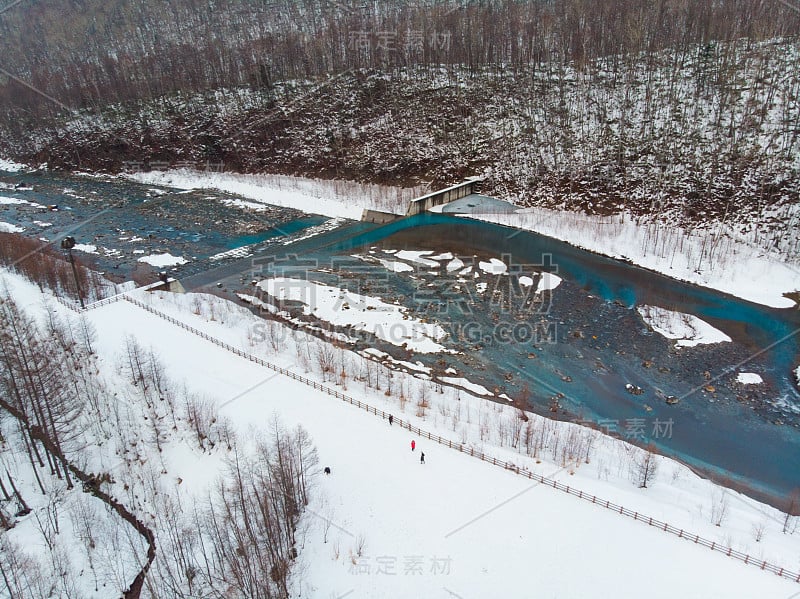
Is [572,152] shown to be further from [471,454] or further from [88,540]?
[88,540]

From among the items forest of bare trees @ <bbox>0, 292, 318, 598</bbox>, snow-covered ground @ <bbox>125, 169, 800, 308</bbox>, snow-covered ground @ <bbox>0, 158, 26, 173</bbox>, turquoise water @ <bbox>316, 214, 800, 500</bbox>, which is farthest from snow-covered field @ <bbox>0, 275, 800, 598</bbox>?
snow-covered ground @ <bbox>0, 158, 26, 173</bbox>

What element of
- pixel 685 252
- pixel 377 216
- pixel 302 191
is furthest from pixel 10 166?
pixel 685 252

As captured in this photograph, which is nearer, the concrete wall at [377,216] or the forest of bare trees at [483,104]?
the forest of bare trees at [483,104]

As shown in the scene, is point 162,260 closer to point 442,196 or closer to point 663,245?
point 442,196

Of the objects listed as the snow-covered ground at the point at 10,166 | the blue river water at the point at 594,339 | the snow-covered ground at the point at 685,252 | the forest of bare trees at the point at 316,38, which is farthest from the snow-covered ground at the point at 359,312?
the snow-covered ground at the point at 10,166

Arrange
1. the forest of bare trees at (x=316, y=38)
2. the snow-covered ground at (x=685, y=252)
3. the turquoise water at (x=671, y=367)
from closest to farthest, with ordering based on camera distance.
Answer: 1. the turquoise water at (x=671, y=367)
2. the snow-covered ground at (x=685, y=252)
3. the forest of bare trees at (x=316, y=38)

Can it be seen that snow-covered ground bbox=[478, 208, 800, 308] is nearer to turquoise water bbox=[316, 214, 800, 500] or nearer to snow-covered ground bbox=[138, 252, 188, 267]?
turquoise water bbox=[316, 214, 800, 500]

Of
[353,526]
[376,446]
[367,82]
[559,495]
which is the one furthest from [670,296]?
[367,82]

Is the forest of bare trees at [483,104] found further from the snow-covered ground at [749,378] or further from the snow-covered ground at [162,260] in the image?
the snow-covered ground at [162,260]
